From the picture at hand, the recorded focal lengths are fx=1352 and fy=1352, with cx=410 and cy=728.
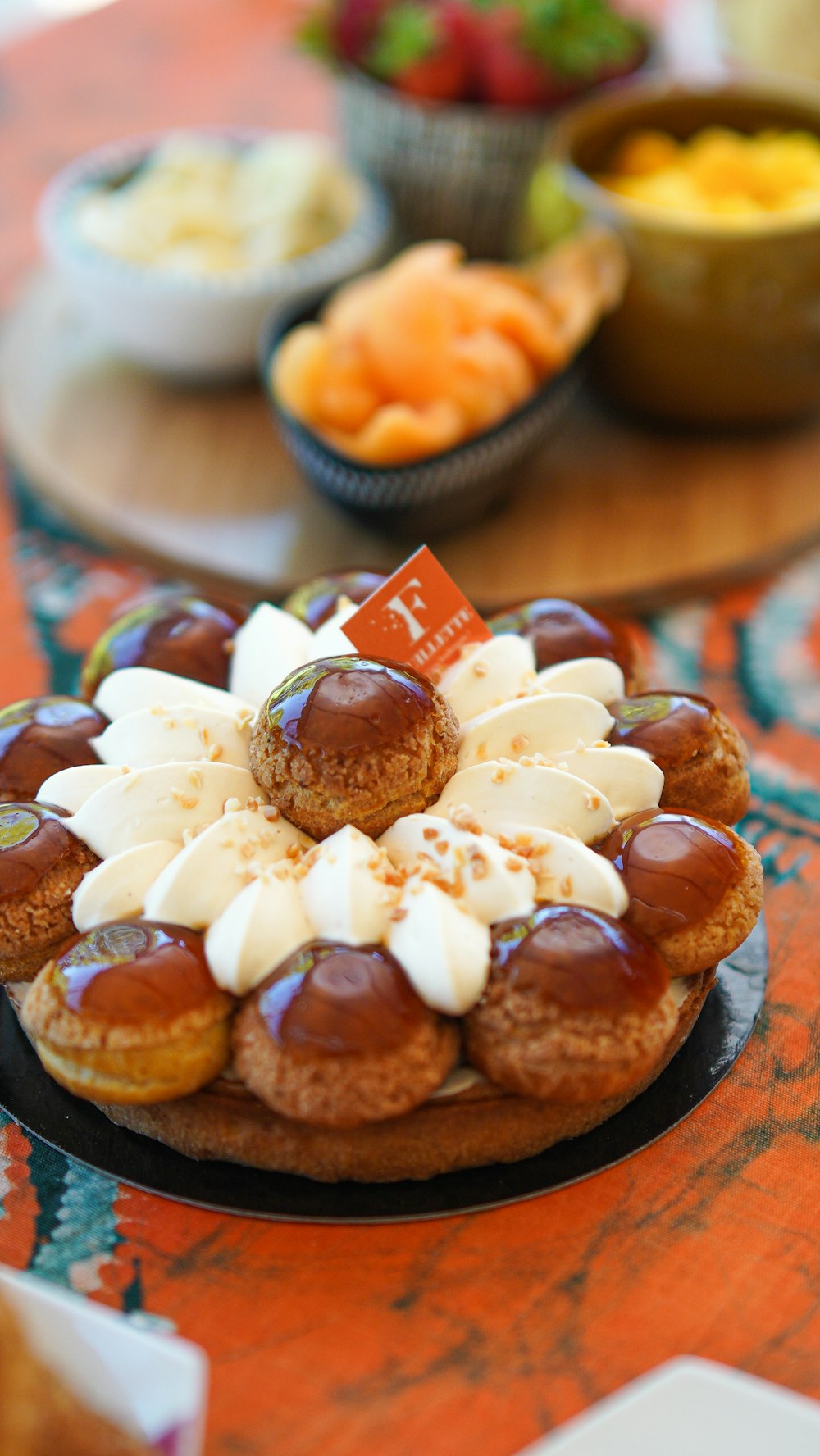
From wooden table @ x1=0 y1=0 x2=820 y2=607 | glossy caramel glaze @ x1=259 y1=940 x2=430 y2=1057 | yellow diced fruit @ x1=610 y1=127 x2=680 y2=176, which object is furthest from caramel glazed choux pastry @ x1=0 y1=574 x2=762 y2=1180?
yellow diced fruit @ x1=610 y1=127 x2=680 y2=176

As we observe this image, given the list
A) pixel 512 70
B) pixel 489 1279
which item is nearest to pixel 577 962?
pixel 489 1279

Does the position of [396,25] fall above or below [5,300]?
above

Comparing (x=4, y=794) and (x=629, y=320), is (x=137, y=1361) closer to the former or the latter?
(x=4, y=794)

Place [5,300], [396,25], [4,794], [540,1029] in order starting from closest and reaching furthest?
[540,1029] → [4,794] → [396,25] → [5,300]

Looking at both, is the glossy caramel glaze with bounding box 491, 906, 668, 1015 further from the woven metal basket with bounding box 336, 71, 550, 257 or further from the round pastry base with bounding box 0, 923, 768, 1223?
the woven metal basket with bounding box 336, 71, 550, 257

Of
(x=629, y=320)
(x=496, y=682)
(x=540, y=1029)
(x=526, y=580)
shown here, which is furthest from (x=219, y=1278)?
(x=629, y=320)

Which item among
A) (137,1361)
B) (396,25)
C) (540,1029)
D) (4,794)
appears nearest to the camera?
(137,1361)
